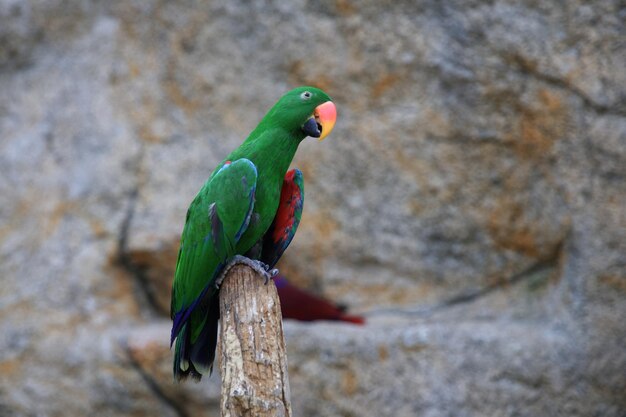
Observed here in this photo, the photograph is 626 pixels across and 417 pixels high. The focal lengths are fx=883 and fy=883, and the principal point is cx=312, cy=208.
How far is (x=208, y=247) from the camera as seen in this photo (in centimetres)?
273

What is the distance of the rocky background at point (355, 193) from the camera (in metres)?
4.03

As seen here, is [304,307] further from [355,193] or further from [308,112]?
[308,112]

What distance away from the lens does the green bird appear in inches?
106

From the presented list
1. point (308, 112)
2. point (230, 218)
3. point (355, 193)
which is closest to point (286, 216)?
point (230, 218)

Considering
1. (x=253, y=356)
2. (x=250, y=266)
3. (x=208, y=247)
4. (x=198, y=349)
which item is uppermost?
(x=208, y=247)

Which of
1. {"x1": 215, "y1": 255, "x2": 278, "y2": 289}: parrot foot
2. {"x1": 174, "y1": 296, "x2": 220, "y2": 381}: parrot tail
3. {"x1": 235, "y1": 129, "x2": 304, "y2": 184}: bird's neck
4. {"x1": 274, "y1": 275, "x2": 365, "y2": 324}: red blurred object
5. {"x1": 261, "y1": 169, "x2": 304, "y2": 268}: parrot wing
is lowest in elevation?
{"x1": 174, "y1": 296, "x2": 220, "y2": 381}: parrot tail

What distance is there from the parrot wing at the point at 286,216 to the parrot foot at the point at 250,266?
18 cm

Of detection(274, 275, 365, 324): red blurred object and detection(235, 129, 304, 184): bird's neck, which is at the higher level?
detection(274, 275, 365, 324): red blurred object

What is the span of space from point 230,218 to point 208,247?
13 cm

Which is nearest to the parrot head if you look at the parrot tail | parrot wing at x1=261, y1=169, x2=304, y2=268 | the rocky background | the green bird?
the green bird

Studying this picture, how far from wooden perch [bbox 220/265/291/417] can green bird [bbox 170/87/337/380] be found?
21 centimetres

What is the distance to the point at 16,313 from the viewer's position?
4.34m

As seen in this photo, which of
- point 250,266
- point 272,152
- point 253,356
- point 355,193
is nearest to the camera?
point 253,356

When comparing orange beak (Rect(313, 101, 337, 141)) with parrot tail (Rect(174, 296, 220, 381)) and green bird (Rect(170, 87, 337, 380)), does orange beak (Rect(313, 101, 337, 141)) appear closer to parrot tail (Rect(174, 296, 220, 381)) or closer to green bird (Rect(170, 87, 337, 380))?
green bird (Rect(170, 87, 337, 380))
